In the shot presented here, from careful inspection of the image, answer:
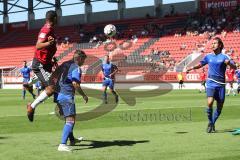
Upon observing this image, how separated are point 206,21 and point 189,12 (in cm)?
468

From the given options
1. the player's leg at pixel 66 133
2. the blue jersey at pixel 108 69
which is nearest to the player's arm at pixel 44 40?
the player's leg at pixel 66 133

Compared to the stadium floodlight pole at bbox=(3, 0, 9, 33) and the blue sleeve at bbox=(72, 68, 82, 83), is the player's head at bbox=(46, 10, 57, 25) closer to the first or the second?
the blue sleeve at bbox=(72, 68, 82, 83)

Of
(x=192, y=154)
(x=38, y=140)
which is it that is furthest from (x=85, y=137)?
(x=192, y=154)

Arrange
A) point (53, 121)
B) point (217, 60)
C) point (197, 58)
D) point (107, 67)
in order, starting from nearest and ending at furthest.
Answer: point (217, 60), point (53, 121), point (107, 67), point (197, 58)

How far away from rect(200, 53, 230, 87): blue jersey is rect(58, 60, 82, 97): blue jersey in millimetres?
4130

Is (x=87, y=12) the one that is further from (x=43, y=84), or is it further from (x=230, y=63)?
(x=43, y=84)

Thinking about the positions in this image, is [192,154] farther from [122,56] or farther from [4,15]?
[4,15]

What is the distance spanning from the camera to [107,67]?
26156 mm

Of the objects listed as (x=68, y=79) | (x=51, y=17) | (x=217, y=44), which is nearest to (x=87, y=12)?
(x=217, y=44)

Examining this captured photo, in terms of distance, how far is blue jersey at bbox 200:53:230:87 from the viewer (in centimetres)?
1279

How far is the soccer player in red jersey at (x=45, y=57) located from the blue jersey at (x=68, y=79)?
334mm

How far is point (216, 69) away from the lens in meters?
12.9

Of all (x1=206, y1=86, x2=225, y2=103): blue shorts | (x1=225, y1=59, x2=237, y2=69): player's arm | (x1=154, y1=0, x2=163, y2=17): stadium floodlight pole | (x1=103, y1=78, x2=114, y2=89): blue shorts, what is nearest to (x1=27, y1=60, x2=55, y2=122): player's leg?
(x1=206, y1=86, x2=225, y2=103): blue shorts

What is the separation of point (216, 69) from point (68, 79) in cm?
444
